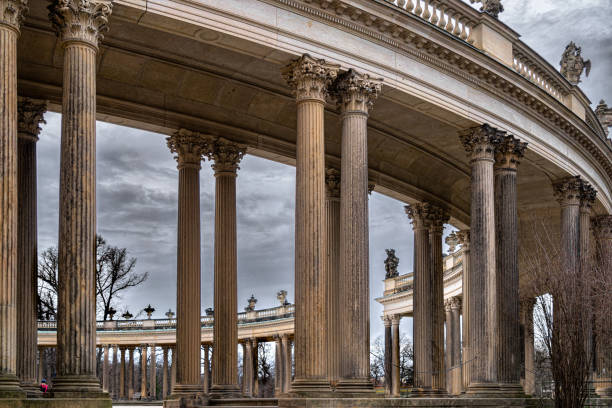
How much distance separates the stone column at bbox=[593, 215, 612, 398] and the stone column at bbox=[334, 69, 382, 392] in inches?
872

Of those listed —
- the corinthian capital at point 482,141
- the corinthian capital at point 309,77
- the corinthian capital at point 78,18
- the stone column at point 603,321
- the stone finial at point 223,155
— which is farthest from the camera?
the stone finial at point 223,155

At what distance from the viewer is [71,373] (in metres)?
39.3

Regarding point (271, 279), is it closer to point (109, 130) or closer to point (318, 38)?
point (109, 130)

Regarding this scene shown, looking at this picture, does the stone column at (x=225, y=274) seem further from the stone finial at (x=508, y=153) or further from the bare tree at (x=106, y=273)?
the bare tree at (x=106, y=273)

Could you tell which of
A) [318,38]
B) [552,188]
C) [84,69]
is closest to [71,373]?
[84,69]

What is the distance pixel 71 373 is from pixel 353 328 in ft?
59.0

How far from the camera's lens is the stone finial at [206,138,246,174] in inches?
2635

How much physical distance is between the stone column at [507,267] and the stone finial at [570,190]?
11534mm

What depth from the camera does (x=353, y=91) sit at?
178 ft

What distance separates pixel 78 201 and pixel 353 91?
20215 millimetres

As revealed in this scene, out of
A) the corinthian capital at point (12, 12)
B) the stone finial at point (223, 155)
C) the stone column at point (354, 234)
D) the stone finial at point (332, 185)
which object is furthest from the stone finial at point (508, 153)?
the corinthian capital at point (12, 12)

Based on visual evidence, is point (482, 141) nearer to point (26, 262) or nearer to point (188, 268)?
point (188, 268)

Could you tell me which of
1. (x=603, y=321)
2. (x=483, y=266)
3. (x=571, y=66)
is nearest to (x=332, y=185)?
(x=483, y=266)

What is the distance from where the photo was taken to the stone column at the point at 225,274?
63.7 m
